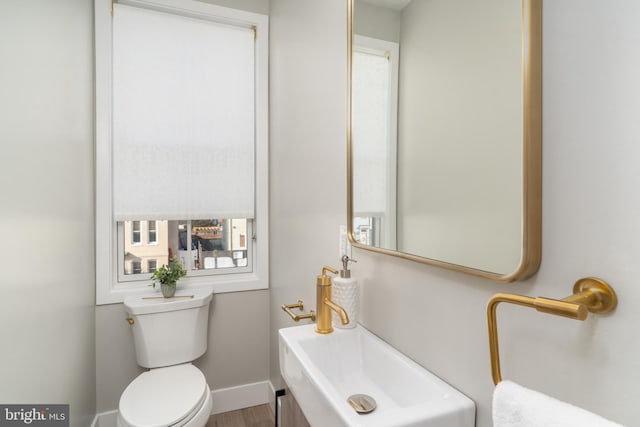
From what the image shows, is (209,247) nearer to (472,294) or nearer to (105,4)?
(105,4)

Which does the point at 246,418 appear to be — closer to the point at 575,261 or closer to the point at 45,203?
the point at 45,203

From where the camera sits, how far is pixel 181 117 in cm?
209

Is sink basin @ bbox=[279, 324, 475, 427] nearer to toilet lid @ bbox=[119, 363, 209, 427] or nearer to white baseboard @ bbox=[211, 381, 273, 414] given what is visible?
toilet lid @ bbox=[119, 363, 209, 427]

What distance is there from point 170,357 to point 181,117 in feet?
4.54

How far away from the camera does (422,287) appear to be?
906 millimetres

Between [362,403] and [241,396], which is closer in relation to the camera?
[362,403]

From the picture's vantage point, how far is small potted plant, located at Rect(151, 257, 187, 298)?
1958 millimetres

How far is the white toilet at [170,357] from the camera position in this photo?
144cm

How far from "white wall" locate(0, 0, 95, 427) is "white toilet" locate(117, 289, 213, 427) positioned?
Answer: 0.81 ft

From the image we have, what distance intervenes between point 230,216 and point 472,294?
1724mm

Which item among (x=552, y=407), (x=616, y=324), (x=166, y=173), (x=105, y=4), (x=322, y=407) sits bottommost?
(x=322, y=407)

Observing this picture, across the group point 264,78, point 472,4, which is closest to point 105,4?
point 264,78

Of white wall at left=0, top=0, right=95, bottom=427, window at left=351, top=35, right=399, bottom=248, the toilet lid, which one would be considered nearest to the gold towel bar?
window at left=351, top=35, right=399, bottom=248

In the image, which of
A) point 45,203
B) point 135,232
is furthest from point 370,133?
point 135,232
